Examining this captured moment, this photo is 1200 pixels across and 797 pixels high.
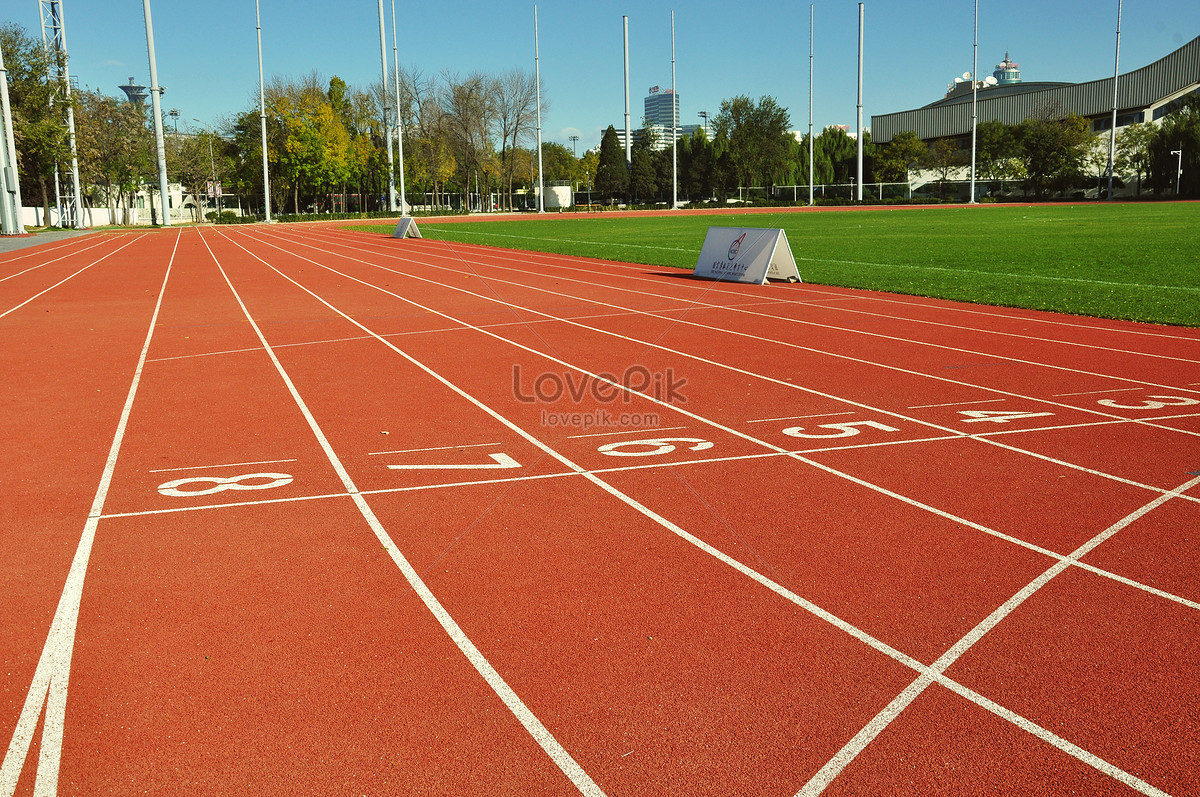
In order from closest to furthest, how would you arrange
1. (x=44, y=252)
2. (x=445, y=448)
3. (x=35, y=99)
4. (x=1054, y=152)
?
(x=445, y=448) < (x=44, y=252) < (x=35, y=99) < (x=1054, y=152)

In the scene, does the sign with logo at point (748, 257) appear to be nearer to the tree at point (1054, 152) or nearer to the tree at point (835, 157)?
the tree at point (1054, 152)

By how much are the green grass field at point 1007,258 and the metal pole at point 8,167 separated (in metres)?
20.0

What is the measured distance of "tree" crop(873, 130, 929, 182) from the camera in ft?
273

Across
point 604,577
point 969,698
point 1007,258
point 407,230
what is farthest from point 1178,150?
point 969,698

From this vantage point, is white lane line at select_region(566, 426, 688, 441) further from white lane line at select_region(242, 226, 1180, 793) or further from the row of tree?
the row of tree

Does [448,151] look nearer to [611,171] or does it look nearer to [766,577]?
[611,171]

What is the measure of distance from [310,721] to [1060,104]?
90.7 m

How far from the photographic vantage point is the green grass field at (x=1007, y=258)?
1404cm

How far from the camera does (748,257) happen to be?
17734 mm

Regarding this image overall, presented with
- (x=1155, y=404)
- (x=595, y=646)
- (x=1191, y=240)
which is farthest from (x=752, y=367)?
(x=1191, y=240)

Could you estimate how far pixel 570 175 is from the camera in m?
124

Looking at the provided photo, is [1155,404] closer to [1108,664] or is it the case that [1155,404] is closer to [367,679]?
[1108,664]

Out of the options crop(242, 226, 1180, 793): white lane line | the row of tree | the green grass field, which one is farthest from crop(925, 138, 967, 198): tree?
crop(242, 226, 1180, 793): white lane line

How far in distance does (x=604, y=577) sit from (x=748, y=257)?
14.1m
